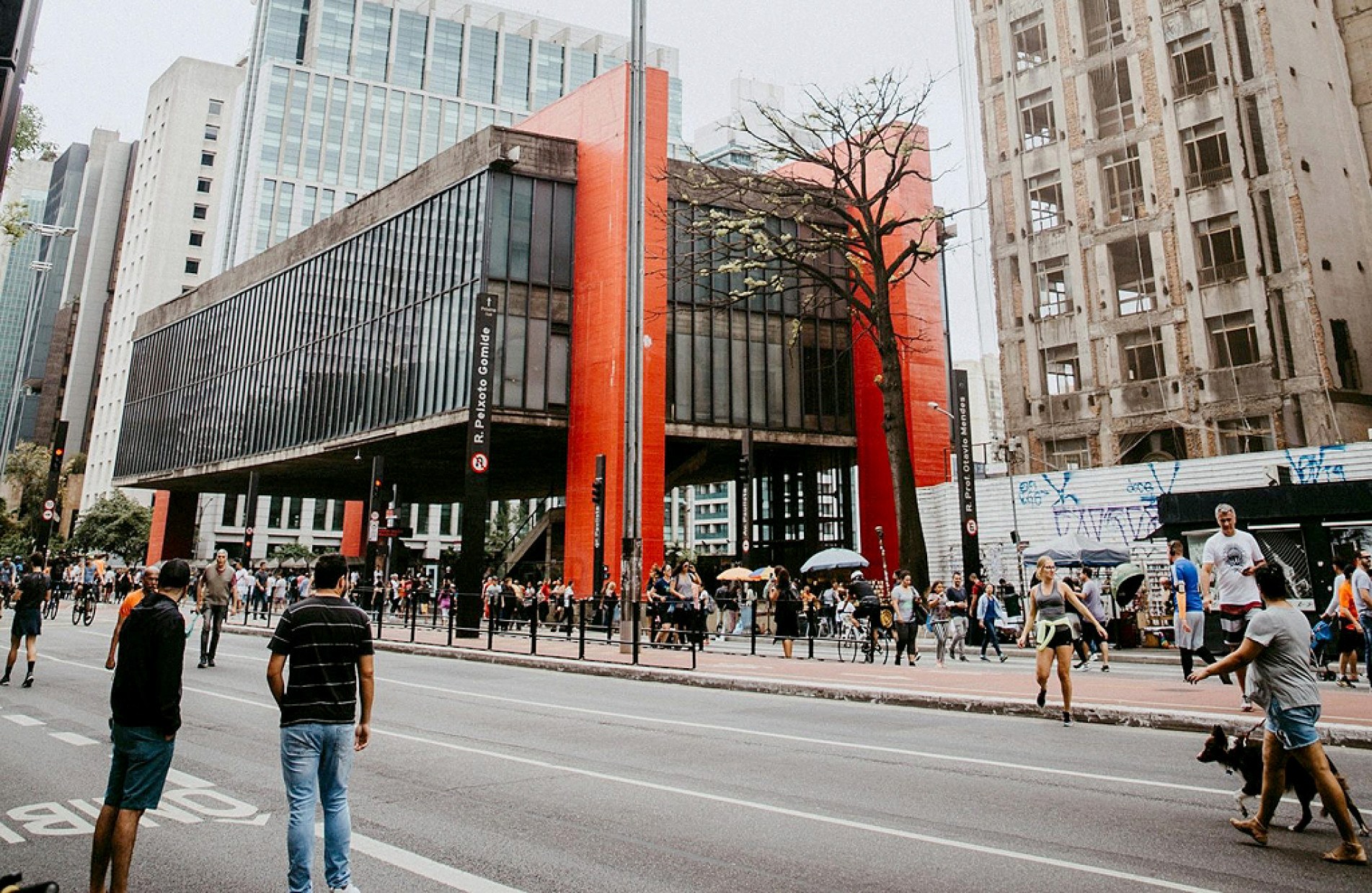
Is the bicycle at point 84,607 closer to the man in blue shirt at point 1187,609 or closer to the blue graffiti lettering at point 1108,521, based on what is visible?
the man in blue shirt at point 1187,609

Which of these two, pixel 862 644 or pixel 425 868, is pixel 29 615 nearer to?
pixel 425 868

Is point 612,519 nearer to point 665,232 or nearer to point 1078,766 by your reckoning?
point 665,232

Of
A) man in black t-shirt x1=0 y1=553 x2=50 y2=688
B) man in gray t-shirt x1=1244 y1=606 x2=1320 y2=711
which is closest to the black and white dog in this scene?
man in gray t-shirt x1=1244 y1=606 x2=1320 y2=711

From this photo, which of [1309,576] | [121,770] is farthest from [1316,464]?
[121,770]

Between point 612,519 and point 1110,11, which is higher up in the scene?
point 1110,11

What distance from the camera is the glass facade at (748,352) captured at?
35.0 metres

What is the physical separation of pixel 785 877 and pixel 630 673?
1140 centimetres

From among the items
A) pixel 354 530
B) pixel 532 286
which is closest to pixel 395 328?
pixel 532 286

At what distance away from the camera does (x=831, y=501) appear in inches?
1549

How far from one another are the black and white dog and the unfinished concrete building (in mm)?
24450

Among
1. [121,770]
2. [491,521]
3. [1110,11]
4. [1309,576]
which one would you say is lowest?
[121,770]

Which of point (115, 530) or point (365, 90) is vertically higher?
point (365, 90)

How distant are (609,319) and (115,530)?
59982 millimetres

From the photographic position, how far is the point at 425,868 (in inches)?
187
